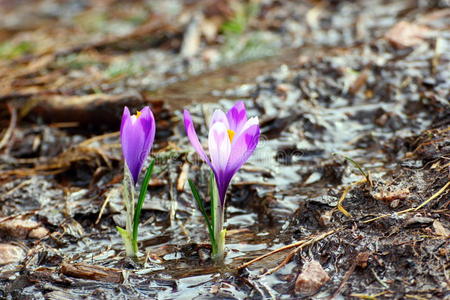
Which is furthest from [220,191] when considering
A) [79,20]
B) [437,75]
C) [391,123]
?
[79,20]

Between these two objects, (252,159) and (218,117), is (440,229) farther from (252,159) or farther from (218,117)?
(252,159)

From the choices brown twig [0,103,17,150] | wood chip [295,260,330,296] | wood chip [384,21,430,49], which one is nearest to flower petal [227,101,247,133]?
wood chip [295,260,330,296]

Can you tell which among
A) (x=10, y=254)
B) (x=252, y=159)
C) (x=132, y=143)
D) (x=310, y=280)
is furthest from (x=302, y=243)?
(x=10, y=254)

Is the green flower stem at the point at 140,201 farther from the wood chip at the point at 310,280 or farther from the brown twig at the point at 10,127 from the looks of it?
the brown twig at the point at 10,127

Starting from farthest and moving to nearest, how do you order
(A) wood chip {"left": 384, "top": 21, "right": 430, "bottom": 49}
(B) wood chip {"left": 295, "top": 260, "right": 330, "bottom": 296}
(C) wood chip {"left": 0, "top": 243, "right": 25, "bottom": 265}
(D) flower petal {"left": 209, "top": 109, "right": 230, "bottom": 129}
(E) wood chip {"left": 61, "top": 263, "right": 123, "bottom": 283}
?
1. (A) wood chip {"left": 384, "top": 21, "right": 430, "bottom": 49}
2. (C) wood chip {"left": 0, "top": 243, "right": 25, "bottom": 265}
3. (E) wood chip {"left": 61, "top": 263, "right": 123, "bottom": 283}
4. (D) flower petal {"left": 209, "top": 109, "right": 230, "bottom": 129}
5. (B) wood chip {"left": 295, "top": 260, "right": 330, "bottom": 296}

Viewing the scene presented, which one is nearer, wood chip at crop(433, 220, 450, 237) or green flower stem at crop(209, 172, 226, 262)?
wood chip at crop(433, 220, 450, 237)

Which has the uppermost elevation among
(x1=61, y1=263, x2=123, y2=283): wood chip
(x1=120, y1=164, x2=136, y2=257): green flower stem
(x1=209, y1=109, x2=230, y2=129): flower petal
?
(x1=209, y1=109, x2=230, y2=129): flower petal

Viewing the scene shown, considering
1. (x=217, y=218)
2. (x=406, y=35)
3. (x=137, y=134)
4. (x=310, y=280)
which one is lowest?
(x=310, y=280)

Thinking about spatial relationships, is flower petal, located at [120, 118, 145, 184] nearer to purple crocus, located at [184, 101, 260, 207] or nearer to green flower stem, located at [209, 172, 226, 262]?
purple crocus, located at [184, 101, 260, 207]
